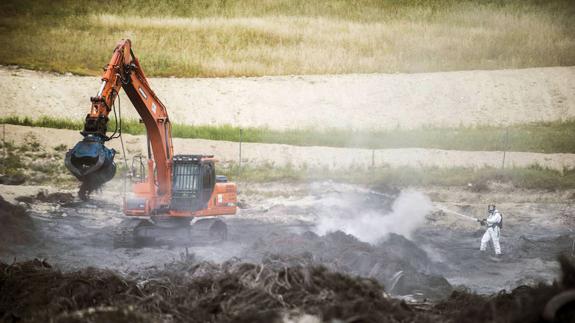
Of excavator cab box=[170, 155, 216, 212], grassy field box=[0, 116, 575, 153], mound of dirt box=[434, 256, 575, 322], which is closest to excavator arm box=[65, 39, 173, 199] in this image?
excavator cab box=[170, 155, 216, 212]

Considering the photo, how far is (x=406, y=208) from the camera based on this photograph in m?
23.1

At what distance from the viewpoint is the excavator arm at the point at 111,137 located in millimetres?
14000

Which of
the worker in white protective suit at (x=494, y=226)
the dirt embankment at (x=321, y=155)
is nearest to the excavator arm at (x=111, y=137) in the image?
the worker in white protective suit at (x=494, y=226)

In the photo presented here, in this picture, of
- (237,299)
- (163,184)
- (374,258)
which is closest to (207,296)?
(237,299)

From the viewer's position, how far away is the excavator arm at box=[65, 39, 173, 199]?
1400 centimetres

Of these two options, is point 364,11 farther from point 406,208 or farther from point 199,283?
point 199,283

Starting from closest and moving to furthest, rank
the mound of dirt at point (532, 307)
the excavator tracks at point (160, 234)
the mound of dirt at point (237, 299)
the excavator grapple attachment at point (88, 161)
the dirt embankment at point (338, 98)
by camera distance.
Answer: the mound of dirt at point (532, 307)
the mound of dirt at point (237, 299)
the excavator grapple attachment at point (88, 161)
the excavator tracks at point (160, 234)
the dirt embankment at point (338, 98)

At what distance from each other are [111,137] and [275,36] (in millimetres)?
20156

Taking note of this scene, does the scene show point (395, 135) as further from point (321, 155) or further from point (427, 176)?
point (427, 176)

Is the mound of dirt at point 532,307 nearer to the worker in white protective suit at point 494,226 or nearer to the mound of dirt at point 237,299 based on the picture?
the mound of dirt at point 237,299

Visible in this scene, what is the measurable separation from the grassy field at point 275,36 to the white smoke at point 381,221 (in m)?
10.9

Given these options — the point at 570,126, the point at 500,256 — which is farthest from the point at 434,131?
the point at 500,256

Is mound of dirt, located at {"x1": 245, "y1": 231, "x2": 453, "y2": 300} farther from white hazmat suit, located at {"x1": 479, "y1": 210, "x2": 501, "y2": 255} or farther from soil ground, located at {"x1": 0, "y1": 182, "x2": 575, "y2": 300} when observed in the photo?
white hazmat suit, located at {"x1": 479, "y1": 210, "x2": 501, "y2": 255}

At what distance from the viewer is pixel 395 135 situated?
33281 mm
